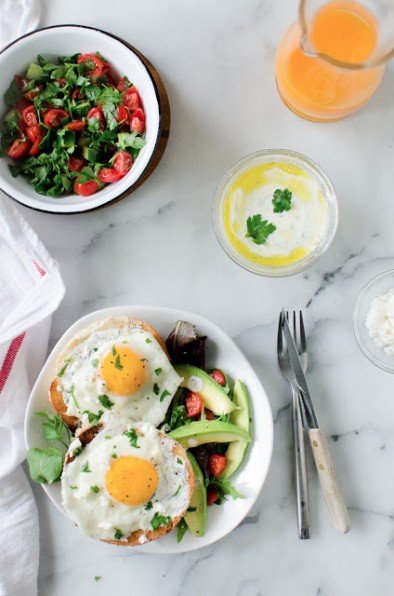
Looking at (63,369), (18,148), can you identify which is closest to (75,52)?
(18,148)

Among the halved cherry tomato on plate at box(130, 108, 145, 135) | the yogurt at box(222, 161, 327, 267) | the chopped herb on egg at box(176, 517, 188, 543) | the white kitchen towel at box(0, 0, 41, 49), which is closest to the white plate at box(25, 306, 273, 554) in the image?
the chopped herb on egg at box(176, 517, 188, 543)

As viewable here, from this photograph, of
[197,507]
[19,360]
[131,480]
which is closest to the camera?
[131,480]

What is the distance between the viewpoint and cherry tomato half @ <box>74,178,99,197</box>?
1755mm

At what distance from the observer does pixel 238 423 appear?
5.80 ft

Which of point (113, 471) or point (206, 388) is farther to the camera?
point (206, 388)

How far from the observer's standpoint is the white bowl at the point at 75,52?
1.71 metres

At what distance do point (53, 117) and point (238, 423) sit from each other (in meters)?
0.91

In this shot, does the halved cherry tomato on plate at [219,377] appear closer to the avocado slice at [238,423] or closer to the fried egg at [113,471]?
the avocado slice at [238,423]

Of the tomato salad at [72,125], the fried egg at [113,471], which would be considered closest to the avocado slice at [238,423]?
the fried egg at [113,471]

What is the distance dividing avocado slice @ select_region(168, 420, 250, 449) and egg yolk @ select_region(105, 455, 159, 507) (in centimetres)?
12

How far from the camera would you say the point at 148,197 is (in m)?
1.90

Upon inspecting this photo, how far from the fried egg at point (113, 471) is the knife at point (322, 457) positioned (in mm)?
347

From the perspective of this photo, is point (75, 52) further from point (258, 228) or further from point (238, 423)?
point (238, 423)

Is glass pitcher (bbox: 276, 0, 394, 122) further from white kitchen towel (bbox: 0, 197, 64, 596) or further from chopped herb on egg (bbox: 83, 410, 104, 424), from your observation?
chopped herb on egg (bbox: 83, 410, 104, 424)
